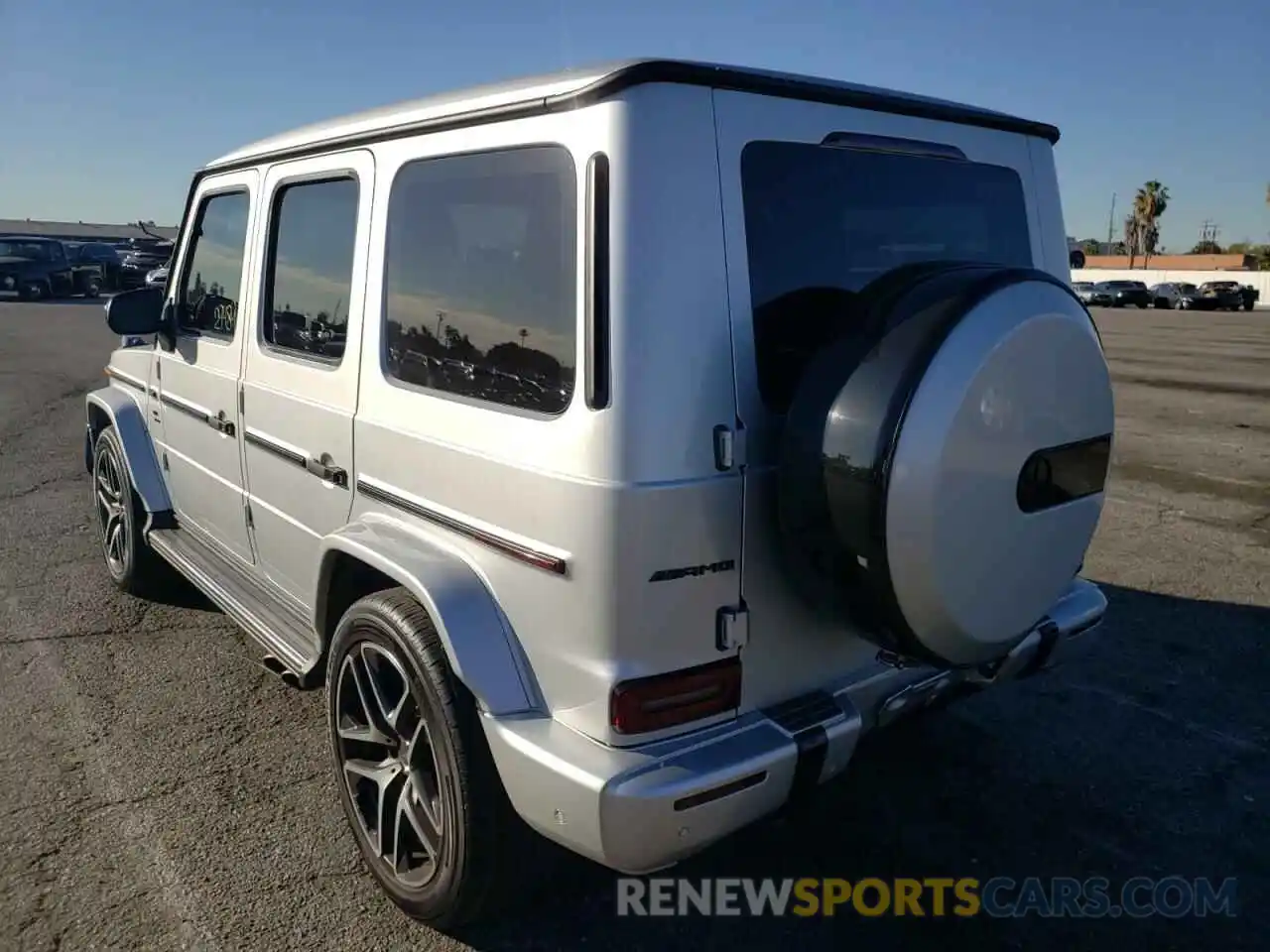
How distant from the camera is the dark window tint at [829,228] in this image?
7.47 feet

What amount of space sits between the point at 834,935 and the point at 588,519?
146cm

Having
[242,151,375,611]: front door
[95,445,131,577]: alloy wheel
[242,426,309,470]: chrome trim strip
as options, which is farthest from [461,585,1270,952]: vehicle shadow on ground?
[95,445,131,577]: alloy wheel

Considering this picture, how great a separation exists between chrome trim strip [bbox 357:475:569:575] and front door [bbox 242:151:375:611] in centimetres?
16

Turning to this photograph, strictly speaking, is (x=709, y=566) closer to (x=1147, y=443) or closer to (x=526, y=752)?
(x=526, y=752)

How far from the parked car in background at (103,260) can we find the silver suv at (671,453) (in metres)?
31.8

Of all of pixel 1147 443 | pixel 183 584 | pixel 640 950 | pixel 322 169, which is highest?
pixel 322 169

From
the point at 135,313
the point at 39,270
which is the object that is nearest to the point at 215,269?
the point at 135,313

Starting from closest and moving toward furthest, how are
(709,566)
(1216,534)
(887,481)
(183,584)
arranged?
1. (887,481)
2. (709,566)
3. (183,584)
4. (1216,534)

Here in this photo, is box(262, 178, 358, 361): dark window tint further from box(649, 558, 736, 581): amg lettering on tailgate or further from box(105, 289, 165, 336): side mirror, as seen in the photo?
box(649, 558, 736, 581): amg lettering on tailgate

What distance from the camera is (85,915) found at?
8.87ft

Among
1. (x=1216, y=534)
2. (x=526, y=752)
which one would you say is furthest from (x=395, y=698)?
(x=1216, y=534)

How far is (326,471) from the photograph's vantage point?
10.0ft

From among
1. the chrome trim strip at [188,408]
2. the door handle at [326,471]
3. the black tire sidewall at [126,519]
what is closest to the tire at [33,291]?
the black tire sidewall at [126,519]

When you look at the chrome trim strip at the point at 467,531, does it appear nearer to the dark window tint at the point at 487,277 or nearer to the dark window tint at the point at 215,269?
the dark window tint at the point at 487,277
